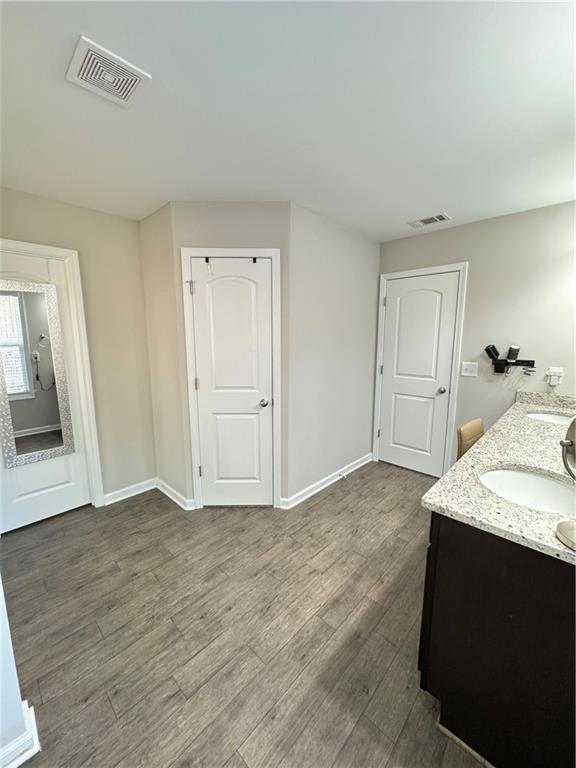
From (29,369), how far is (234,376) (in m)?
1.57

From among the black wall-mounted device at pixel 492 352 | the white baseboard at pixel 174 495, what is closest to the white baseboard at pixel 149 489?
the white baseboard at pixel 174 495

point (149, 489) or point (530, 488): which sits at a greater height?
point (530, 488)

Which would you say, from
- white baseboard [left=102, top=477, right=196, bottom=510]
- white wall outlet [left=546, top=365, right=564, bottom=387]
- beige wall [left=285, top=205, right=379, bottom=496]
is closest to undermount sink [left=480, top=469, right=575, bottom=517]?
beige wall [left=285, top=205, right=379, bottom=496]

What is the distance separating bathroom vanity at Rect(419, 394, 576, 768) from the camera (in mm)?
859

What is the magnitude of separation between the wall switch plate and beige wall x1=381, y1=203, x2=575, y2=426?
0.04 meters

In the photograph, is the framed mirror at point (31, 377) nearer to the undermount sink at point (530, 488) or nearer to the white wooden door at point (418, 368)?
the undermount sink at point (530, 488)

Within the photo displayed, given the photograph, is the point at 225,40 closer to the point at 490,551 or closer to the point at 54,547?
the point at 490,551

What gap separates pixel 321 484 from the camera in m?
2.92

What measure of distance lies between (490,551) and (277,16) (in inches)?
73.6

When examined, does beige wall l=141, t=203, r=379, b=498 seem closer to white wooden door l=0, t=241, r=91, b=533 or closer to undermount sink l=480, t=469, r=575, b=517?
white wooden door l=0, t=241, r=91, b=533

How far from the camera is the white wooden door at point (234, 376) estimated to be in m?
2.34

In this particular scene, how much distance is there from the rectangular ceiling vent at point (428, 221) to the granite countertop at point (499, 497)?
1772 mm

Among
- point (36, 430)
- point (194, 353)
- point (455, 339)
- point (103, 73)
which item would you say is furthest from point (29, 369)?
point (455, 339)

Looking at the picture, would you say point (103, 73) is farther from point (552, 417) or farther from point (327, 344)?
point (552, 417)
